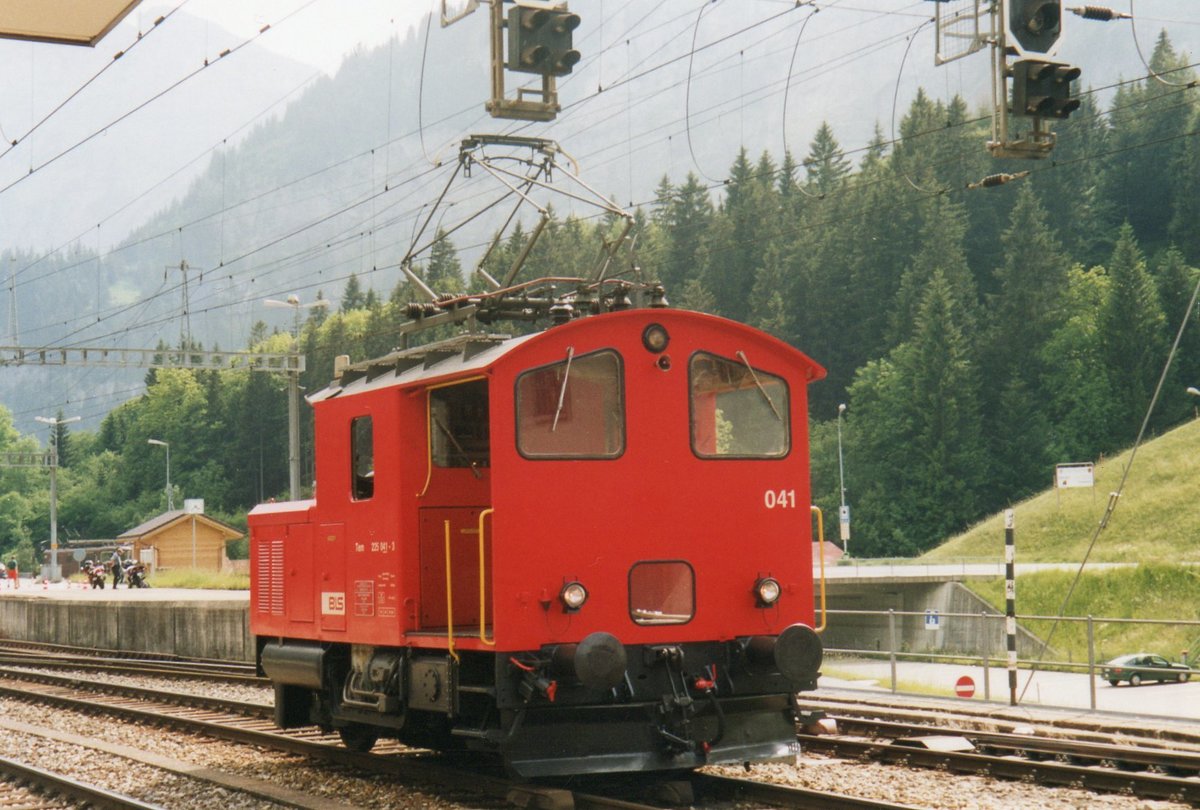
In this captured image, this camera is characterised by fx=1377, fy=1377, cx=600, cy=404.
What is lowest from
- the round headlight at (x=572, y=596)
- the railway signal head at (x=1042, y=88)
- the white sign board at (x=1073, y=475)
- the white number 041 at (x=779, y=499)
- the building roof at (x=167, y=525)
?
the round headlight at (x=572, y=596)

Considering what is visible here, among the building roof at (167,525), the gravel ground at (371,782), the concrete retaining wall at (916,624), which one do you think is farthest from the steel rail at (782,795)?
the building roof at (167,525)

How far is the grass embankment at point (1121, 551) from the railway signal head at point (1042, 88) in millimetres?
22457

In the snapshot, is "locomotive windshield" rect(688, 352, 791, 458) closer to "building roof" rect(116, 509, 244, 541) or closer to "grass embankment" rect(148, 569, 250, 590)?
"grass embankment" rect(148, 569, 250, 590)

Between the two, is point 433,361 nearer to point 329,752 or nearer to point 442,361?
point 442,361

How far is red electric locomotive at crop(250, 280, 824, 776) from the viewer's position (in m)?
8.97

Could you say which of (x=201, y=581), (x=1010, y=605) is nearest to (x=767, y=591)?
(x=1010, y=605)

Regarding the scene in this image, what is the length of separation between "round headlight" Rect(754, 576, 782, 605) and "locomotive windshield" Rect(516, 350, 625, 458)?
141 centimetres

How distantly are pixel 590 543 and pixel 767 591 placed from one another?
1.39m

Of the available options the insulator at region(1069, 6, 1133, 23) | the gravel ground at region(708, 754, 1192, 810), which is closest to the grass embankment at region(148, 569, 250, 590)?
the gravel ground at region(708, 754, 1192, 810)

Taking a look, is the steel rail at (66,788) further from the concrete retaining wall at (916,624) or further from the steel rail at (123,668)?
the concrete retaining wall at (916,624)

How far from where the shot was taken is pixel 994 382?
8500 cm

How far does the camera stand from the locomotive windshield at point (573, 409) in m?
9.21

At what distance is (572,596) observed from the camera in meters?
9.01

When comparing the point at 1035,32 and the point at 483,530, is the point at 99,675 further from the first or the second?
the point at 1035,32
